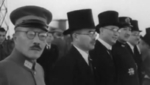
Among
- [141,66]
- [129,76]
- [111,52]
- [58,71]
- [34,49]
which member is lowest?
[141,66]

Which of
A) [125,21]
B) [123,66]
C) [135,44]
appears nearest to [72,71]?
[123,66]

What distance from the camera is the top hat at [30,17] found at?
1.80m

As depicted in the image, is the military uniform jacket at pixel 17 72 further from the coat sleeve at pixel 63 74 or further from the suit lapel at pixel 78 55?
the suit lapel at pixel 78 55

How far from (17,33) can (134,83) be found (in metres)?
2.74

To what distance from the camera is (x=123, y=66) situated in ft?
12.3

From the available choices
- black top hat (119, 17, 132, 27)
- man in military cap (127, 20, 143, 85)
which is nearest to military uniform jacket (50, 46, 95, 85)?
black top hat (119, 17, 132, 27)

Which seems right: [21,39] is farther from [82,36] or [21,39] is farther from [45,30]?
[82,36]

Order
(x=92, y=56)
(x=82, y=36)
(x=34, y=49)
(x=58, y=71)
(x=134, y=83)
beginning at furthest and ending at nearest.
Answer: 1. (x=134, y=83)
2. (x=92, y=56)
3. (x=82, y=36)
4. (x=58, y=71)
5. (x=34, y=49)

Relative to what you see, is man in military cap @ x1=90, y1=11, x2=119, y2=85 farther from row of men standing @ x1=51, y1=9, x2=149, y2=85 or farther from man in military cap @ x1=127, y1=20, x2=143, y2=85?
man in military cap @ x1=127, y1=20, x2=143, y2=85

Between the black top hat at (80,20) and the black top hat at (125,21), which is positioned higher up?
the black top hat at (80,20)

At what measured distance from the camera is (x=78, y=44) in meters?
2.94

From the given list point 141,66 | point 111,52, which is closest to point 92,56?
point 111,52

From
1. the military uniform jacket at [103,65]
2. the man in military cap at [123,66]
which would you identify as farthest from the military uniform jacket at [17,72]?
the man in military cap at [123,66]

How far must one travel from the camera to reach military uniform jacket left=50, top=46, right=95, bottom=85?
8.54ft
